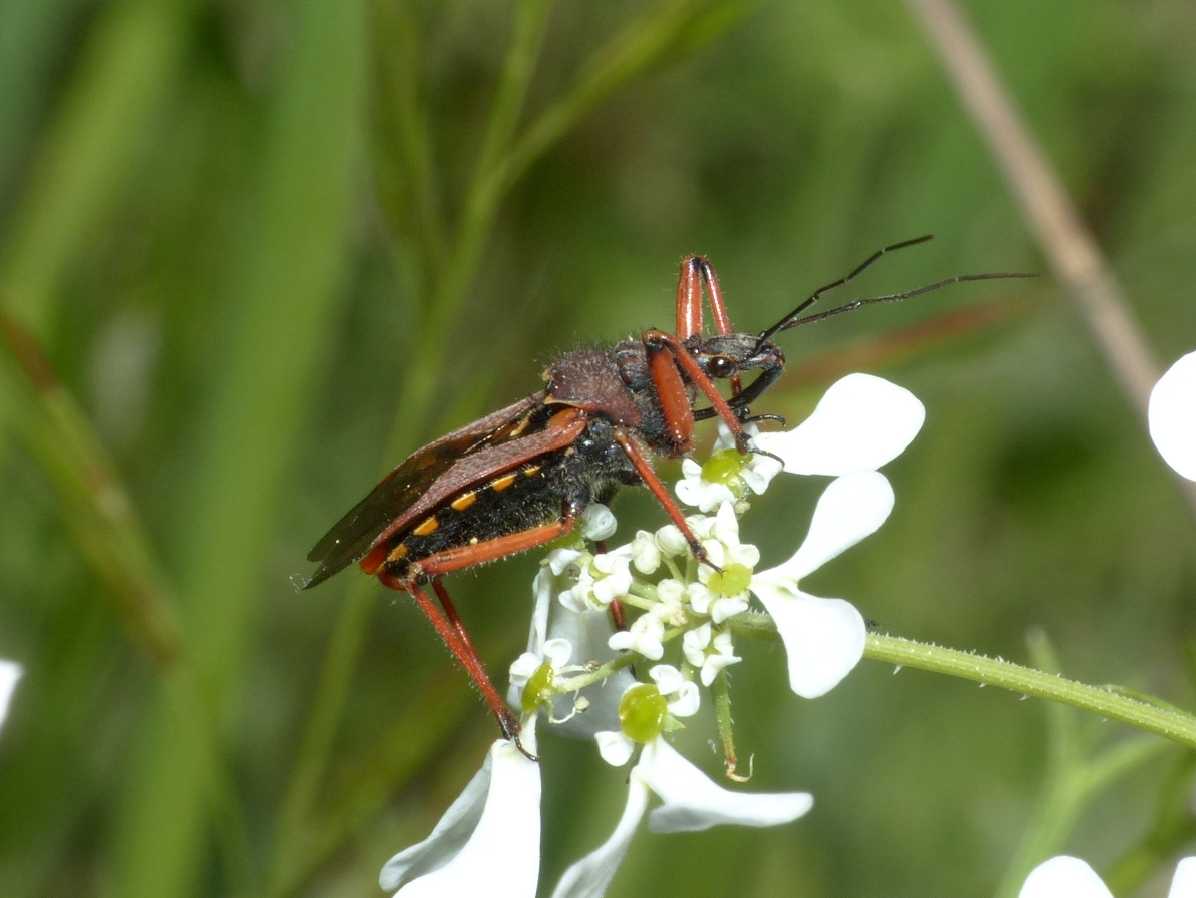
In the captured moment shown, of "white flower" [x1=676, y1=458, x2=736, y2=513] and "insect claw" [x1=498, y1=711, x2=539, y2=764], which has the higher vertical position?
"white flower" [x1=676, y1=458, x2=736, y2=513]

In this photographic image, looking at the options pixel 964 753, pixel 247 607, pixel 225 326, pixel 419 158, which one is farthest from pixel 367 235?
pixel 964 753

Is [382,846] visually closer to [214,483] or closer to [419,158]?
[214,483]

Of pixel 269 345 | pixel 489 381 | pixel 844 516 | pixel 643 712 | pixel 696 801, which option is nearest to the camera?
pixel 696 801

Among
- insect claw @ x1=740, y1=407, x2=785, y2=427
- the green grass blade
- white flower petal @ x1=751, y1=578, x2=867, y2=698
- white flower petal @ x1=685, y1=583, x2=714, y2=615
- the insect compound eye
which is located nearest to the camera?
white flower petal @ x1=751, y1=578, x2=867, y2=698

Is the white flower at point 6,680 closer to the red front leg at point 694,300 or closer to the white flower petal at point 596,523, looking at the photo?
the white flower petal at point 596,523

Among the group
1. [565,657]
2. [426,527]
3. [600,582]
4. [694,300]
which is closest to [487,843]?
[565,657]

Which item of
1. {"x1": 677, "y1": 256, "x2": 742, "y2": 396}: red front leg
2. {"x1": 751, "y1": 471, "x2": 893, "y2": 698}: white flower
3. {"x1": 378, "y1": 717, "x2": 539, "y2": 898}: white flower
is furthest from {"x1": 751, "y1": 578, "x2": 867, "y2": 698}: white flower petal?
{"x1": 677, "y1": 256, "x2": 742, "y2": 396}: red front leg

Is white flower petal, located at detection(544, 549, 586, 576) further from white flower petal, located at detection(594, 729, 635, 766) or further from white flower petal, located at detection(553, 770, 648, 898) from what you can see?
white flower petal, located at detection(553, 770, 648, 898)

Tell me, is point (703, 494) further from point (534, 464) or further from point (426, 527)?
point (426, 527)
